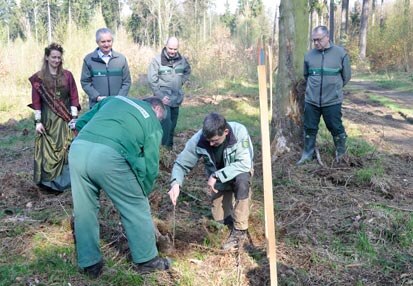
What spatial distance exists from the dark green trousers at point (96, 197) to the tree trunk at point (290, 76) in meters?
3.32

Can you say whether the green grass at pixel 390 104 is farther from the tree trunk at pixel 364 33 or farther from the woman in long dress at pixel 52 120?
the tree trunk at pixel 364 33

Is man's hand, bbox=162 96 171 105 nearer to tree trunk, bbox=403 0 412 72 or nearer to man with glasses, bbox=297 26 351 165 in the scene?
man with glasses, bbox=297 26 351 165

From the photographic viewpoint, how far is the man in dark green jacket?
3.00 m

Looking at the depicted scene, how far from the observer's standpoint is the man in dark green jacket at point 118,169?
118 inches

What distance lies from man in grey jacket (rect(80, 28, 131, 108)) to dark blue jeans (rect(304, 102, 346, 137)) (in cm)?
248

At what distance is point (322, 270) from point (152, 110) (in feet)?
6.09

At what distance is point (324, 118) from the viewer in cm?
591

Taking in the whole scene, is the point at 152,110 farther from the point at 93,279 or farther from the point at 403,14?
the point at 403,14

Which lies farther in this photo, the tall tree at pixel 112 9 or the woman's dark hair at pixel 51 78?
the tall tree at pixel 112 9

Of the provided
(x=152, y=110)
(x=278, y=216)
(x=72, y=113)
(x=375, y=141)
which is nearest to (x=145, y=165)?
(x=152, y=110)

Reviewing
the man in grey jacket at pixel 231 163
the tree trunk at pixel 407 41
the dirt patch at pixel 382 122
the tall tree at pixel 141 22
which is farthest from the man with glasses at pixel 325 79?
the tall tree at pixel 141 22

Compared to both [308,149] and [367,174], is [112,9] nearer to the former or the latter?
[308,149]

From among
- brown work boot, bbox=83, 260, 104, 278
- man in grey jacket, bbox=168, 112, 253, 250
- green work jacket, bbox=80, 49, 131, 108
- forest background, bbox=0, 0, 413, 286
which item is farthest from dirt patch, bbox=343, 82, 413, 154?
brown work boot, bbox=83, 260, 104, 278

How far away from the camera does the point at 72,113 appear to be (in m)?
5.16
